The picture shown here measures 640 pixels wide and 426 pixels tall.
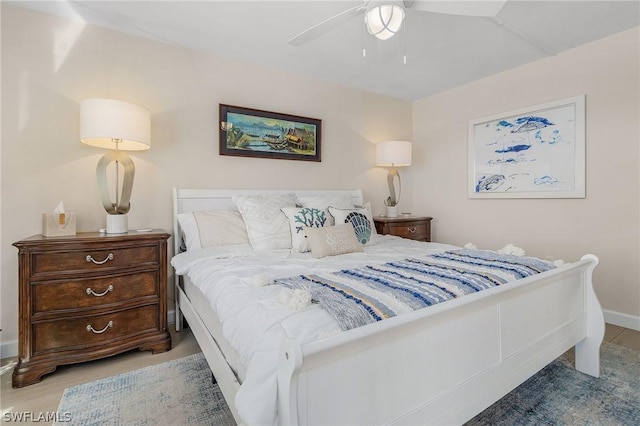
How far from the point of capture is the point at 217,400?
1667 mm

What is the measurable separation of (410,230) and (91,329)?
3.06m

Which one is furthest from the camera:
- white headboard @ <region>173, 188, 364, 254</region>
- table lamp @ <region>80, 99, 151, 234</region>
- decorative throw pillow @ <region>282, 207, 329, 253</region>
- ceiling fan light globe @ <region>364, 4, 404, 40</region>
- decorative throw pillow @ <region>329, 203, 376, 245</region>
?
white headboard @ <region>173, 188, 364, 254</region>

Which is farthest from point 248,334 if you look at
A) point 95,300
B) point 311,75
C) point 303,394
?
point 311,75

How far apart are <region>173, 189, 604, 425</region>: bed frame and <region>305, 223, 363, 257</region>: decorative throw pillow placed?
836 mm

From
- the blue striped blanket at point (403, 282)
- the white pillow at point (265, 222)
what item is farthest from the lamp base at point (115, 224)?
the blue striped blanket at point (403, 282)

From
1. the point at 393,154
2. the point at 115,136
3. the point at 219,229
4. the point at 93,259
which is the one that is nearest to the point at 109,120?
the point at 115,136

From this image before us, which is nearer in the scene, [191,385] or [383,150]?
[191,385]

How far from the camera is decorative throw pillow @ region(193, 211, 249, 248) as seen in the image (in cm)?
240

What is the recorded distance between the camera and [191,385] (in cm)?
181

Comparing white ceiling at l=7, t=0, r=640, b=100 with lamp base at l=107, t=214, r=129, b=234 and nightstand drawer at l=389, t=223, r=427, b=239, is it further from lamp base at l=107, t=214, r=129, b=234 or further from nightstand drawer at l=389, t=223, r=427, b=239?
nightstand drawer at l=389, t=223, r=427, b=239

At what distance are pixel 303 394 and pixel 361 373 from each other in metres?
0.21

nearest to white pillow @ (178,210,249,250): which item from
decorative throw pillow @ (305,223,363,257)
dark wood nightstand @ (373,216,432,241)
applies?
decorative throw pillow @ (305,223,363,257)

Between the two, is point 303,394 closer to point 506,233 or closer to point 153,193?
point 153,193

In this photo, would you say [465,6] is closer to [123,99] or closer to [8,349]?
[123,99]
